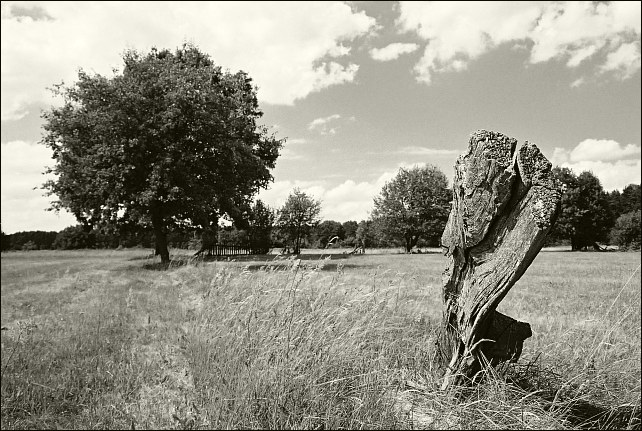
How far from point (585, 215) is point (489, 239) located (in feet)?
221

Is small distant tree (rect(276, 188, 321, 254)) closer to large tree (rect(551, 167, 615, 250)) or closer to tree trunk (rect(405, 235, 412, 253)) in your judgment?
tree trunk (rect(405, 235, 412, 253))

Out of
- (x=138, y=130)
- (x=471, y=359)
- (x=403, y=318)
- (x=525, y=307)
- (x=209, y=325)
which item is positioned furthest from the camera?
(x=138, y=130)

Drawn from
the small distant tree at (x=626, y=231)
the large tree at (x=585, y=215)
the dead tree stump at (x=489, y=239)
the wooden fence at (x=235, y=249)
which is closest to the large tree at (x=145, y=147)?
the wooden fence at (x=235, y=249)

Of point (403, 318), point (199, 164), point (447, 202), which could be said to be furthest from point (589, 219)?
point (403, 318)

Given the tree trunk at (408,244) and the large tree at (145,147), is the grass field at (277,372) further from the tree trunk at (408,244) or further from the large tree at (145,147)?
the tree trunk at (408,244)

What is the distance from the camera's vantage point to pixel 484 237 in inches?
147

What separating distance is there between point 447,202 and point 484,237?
58.7 m

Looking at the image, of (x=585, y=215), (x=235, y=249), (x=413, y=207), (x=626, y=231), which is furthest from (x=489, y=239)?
(x=585, y=215)

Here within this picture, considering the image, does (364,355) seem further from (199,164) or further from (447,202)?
(447,202)

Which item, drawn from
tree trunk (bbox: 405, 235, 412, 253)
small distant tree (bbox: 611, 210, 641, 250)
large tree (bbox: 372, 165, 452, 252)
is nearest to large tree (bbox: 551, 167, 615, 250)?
small distant tree (bbox: 611, 210, 641, 250)

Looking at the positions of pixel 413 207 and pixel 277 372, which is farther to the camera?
pixel 413 207

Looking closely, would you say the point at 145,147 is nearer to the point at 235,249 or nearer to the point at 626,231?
the point at 235,249

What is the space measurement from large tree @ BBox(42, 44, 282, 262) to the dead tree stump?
707 inches

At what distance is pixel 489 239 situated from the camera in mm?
3771
